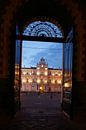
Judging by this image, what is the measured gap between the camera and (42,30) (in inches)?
733

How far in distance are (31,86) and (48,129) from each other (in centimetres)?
7668

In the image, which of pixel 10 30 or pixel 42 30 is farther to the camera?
pixel 42 30

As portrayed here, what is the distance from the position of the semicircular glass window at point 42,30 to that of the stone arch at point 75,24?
16.6 feet

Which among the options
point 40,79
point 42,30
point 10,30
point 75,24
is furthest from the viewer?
point 40,79

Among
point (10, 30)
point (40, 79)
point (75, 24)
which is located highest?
point (75, 24)

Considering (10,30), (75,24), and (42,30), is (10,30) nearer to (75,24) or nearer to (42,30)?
(75,24)

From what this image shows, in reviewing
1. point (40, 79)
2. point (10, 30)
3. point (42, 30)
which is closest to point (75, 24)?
point (10, 30)

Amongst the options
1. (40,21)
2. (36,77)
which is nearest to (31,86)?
(36,77)

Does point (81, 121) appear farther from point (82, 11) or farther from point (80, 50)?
point (82, 11)

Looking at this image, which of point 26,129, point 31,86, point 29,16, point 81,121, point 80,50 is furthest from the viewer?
point 31,86

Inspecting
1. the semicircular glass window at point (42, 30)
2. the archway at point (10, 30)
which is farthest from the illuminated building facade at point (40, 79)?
the archway at point (10, 30)

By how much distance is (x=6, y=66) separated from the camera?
12.9 meters

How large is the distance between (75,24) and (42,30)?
5.50 metres

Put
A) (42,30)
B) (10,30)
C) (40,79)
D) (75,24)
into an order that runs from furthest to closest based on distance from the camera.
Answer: (40,79) → (42,30) → (75,24) → (10,30)
